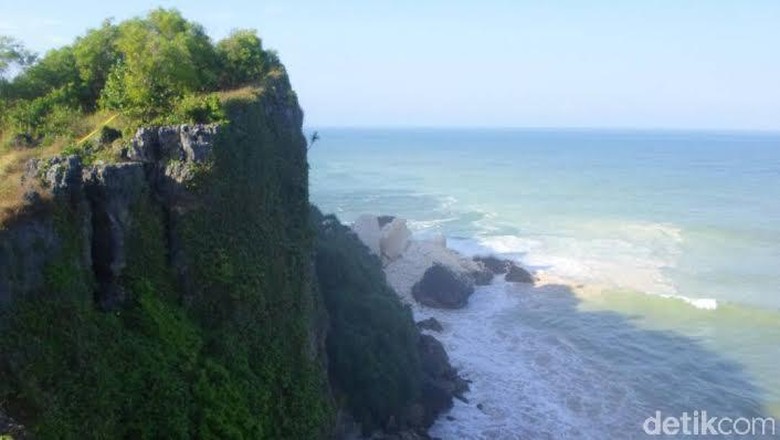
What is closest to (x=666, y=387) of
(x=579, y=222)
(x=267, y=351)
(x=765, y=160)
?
(x=267, y=351)

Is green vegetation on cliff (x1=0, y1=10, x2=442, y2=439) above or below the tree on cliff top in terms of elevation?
below

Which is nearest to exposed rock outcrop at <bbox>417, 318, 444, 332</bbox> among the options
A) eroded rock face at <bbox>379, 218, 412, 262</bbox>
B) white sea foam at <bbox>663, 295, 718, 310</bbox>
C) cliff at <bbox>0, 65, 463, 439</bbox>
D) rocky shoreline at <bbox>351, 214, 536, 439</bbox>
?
rocky shoreline at <bbox>351, 214, 536, 439</bbox>

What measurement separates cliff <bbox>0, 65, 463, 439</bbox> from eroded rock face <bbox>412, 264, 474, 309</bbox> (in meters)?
21.1

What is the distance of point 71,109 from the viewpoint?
850 inches

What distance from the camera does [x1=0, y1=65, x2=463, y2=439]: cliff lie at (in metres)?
15.0

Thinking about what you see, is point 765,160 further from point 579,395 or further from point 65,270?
point 65,270

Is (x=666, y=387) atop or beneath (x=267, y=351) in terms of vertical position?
beneath

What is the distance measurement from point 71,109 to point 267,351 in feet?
32.1

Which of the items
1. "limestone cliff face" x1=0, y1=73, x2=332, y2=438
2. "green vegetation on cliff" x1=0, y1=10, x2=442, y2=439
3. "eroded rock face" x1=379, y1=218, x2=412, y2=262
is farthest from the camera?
"eroded rock face" x1=379, y1=218, x2=412, y2=262

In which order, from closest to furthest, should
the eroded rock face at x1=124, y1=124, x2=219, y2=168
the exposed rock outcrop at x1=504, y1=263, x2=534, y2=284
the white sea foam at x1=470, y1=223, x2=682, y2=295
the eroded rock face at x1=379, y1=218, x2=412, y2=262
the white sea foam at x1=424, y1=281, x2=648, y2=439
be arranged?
the eroded rock face at x1=124, y1=124, x2=219, y2=168
the white sea foam at x1=424, y1=281, x2=648, y2=439
the exposed rock outcrop at x1=504, y1=263, x2=534, y2=284
the white sea foam at x1=470, y1=223, x2=682, y2=295
the eroded rock face at x1=379, y1=218, x2=412, y2=262

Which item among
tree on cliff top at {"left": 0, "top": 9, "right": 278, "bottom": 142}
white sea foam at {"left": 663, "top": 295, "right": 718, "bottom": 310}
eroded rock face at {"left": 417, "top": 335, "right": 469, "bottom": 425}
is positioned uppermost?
tree on cliff top at {"left": 0, "top": 9, "right": 278, "bottom": 142}

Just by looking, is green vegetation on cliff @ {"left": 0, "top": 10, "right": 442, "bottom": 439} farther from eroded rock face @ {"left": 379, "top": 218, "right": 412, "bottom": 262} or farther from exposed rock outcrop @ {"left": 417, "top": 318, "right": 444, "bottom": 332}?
eroded rock face @ {"left": 379, "top": 218, "right": 412, "bottom": 262}

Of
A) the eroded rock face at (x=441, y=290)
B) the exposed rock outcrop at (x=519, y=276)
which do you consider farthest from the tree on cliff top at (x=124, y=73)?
the exposed rock outcrop at (x=519, y=276)

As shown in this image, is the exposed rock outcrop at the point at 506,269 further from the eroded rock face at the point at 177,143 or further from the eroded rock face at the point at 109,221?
the eroded rock face at the point at 109,221
